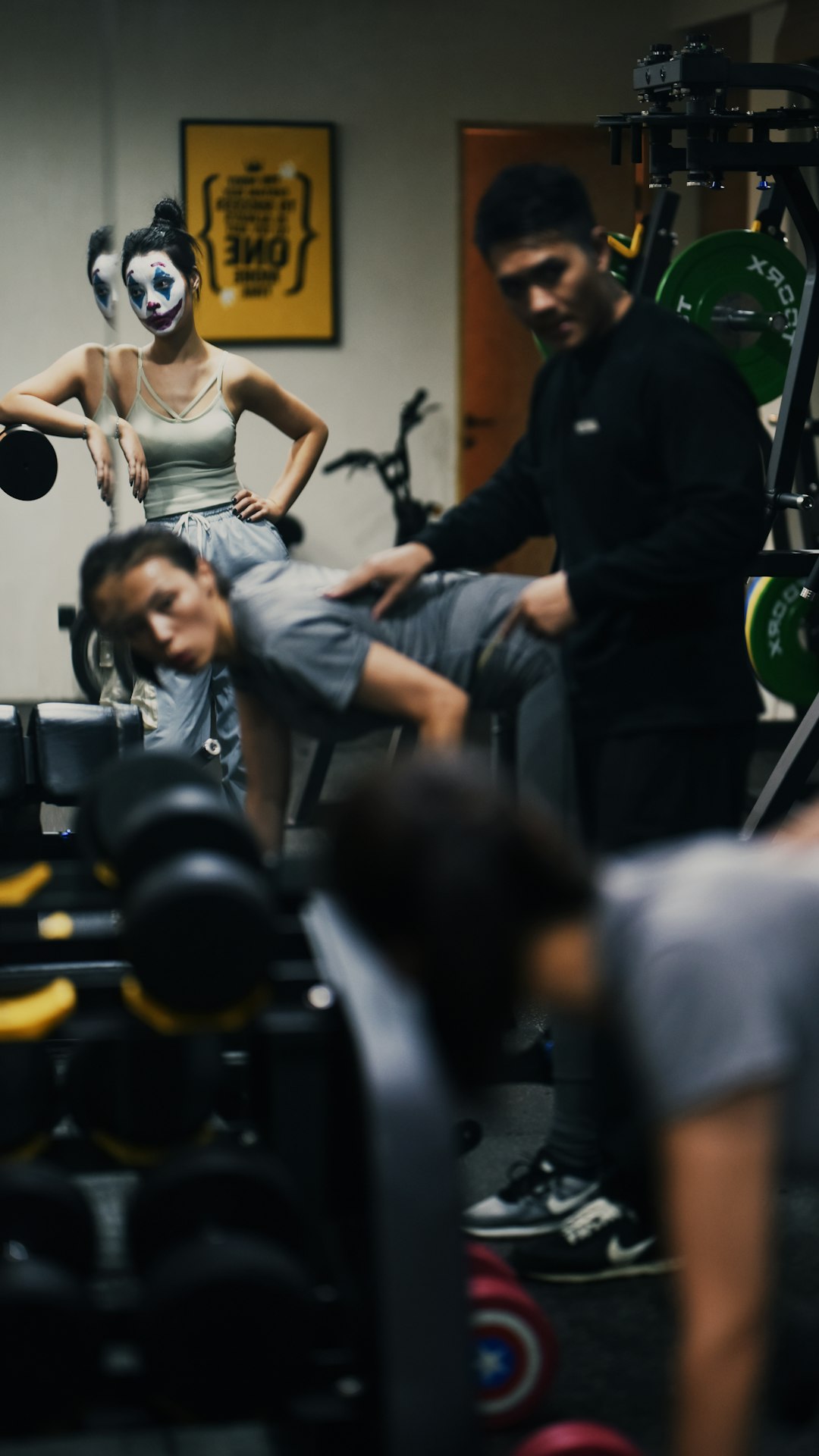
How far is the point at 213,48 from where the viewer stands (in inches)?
205

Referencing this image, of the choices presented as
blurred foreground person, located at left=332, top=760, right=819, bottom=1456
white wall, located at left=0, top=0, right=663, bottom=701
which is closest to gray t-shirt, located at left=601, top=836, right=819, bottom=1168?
blurred foreground person, located at left=332, top=760, right=819, bottom=1456

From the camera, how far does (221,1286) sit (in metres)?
1.27

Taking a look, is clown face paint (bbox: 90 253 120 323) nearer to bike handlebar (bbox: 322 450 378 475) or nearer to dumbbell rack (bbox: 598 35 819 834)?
dumbbell rack (bbox: 598 35 819 834)

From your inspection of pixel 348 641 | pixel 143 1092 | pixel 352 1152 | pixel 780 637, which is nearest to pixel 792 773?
pixel 780 637

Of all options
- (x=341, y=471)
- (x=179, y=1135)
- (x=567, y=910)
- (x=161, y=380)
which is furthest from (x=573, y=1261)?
(x=341, y=471)

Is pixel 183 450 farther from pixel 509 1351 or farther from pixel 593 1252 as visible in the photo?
pixel 509 1351

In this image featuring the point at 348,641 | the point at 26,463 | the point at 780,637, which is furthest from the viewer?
the point at 780,637

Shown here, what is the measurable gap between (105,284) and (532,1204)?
2.05m

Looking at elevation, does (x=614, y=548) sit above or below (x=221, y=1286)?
above

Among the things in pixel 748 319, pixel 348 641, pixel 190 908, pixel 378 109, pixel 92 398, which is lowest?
pixel 190 908

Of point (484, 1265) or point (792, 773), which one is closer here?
point (484, 1265)

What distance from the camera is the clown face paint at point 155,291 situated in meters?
3.42

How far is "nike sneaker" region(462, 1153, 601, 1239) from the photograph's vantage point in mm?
2227

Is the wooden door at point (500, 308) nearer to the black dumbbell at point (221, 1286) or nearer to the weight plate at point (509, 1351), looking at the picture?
the weight plate at point (509, 1351)
